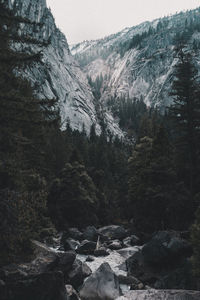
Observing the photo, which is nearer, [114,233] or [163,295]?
[163,295]

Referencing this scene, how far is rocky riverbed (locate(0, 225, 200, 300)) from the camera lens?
10977mm

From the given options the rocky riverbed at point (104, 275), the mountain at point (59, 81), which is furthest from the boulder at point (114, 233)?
the mountain at point (59, 81)

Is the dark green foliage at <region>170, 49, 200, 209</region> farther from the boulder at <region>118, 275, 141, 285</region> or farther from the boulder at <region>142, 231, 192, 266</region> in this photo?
the boulder at <region>118, 275, 141, 285</region>

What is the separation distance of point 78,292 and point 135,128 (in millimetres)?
150773

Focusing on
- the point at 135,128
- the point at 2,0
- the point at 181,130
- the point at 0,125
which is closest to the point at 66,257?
the point at 0,125

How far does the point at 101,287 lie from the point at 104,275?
811mm

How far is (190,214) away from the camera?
83.5 feet

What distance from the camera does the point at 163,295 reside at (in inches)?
479

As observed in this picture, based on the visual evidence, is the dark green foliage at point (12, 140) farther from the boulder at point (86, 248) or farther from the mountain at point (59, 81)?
the mountain at point (59, 81)

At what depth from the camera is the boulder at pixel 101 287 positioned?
1352 cm

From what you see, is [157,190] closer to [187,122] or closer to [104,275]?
[187,122]

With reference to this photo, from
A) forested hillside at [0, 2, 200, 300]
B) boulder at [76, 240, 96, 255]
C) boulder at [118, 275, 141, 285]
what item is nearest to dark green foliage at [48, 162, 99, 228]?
forested hillside at [0, 2, 200, 300]

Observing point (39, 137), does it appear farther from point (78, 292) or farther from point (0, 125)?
point (78, 292)

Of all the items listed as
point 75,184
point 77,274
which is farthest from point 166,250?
point 75,184
